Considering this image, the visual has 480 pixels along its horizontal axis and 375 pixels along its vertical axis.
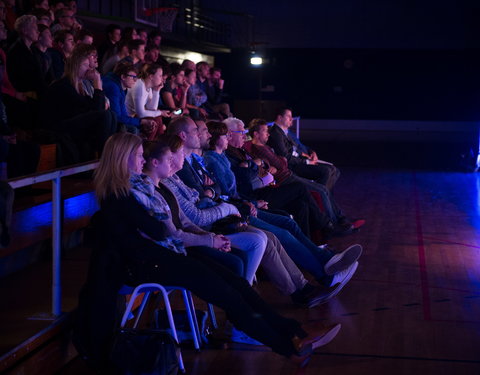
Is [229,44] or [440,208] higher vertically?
[229,44]

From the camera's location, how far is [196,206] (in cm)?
432

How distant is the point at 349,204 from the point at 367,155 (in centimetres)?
563

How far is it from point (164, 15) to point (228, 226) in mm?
11807

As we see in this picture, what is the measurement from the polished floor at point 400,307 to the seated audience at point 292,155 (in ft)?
2.03

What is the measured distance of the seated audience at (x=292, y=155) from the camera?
734 centimetres

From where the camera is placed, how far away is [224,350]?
3.77 m

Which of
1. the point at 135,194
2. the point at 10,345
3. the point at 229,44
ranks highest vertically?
the point at 229,44

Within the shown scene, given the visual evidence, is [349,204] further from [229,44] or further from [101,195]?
[229,44]

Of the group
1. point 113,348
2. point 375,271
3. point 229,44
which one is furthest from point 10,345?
point 229,44

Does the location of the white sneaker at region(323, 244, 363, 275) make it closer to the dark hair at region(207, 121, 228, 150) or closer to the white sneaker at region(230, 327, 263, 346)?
the white sneaker at region(230, 327, 263, 346)

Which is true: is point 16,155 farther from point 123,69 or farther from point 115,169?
point 123,69

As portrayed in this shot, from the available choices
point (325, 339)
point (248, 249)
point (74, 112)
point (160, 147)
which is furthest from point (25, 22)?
point (325, 339)

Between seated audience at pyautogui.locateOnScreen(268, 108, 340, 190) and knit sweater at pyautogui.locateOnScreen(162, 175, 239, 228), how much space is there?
294cm

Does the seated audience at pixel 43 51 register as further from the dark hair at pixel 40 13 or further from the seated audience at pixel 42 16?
the dark hair at pixel 40 13
